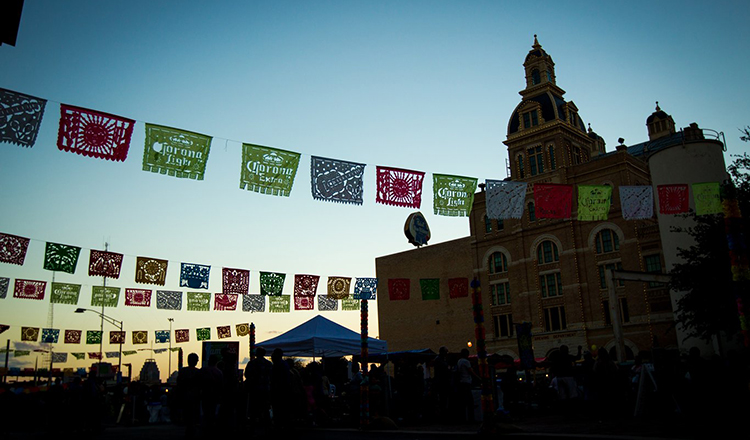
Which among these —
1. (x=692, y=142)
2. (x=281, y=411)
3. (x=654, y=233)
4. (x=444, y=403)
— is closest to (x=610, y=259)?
(x=654, y=233)

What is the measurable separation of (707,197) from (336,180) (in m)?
11.2

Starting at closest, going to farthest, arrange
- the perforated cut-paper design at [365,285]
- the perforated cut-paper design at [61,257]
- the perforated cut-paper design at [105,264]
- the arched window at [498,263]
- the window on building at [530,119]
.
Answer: the perforated cut-paper design at [61,257] < the perforated cut-paper design at [105,264] < the perforated cut-paper design at [365,285] < the arched window at [498,263] < the window on building at [530,119]

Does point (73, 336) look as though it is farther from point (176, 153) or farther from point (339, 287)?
point (176, 153)

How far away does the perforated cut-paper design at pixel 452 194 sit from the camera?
1683 centimetres

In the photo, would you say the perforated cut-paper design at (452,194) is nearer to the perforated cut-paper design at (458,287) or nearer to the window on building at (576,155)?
the perforated cut-paper design at (458,287)

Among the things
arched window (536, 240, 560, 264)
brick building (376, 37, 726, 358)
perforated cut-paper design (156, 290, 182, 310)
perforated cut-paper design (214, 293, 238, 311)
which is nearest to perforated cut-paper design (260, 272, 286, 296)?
perforated cut-paper design (214, 293, 238, 311)

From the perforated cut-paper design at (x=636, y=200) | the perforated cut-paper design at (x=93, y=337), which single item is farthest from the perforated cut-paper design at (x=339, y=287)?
the perforated cut-paper design at (x=93, y=337)

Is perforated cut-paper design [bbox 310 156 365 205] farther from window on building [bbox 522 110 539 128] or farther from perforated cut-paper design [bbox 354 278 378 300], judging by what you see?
window on building [bbox 522 110 539 128]

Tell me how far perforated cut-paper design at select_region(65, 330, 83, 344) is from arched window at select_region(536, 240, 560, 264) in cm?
3191

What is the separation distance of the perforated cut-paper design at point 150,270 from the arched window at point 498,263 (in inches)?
1309

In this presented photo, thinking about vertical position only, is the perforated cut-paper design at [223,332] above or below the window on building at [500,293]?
below

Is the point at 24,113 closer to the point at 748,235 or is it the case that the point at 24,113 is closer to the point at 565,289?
the point at 748,235

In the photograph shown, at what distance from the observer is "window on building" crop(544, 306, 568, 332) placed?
1754 inches

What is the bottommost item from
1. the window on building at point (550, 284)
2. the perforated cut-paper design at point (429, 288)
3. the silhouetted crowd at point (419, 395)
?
the silhouetted crowd at point (419, 395)
